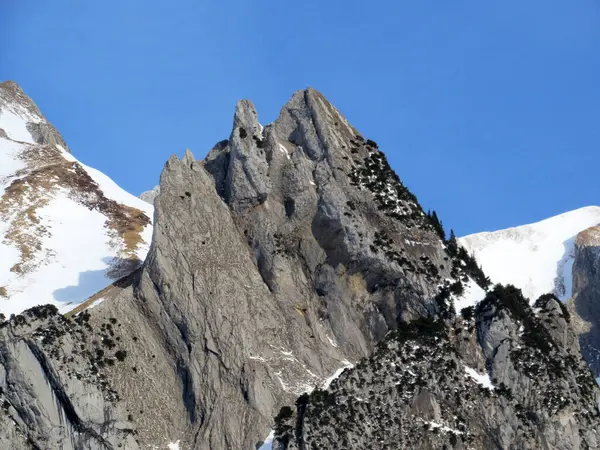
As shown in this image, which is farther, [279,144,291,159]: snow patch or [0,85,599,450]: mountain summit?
[279,144,291,159]: snow patch

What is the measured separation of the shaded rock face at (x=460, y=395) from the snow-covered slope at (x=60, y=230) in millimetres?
35229

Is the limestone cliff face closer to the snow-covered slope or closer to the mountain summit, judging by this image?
the mountain summit

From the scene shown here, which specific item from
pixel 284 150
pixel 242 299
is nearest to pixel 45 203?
pixel 284 150

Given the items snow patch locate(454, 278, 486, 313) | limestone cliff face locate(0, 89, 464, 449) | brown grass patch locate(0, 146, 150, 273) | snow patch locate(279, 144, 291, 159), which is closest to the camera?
limestone cliff face locate(0, 89, 464, 449)

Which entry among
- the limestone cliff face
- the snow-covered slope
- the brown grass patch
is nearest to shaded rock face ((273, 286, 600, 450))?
the limestone cliff face

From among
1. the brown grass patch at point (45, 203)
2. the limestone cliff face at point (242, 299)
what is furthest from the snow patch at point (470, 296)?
the brown grass patch at point (45, 203)

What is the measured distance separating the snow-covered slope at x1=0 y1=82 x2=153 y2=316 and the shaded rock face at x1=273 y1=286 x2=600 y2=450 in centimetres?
3523

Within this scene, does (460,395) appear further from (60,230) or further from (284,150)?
(60,230)

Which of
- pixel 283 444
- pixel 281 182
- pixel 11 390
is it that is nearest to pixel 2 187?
pixel 281 182

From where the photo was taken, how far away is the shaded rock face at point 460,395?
94.0 m

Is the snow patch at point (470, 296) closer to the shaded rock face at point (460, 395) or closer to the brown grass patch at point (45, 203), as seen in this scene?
the shaded rock face at point (460, 395)

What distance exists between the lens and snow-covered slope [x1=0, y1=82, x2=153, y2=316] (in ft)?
420

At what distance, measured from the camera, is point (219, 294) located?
4070 inches

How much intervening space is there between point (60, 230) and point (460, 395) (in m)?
66.7
